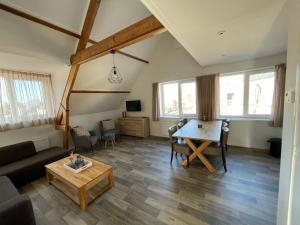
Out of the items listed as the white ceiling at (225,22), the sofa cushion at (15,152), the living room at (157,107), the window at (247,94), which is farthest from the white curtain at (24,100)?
the window at (247,94)

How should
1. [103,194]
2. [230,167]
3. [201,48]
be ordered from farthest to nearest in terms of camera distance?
[230,167] < [201,48] < [103,194]

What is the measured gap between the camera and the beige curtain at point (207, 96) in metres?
3.91

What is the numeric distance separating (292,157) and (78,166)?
2.76 meters

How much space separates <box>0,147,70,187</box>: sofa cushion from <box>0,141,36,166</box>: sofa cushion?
0.41ft

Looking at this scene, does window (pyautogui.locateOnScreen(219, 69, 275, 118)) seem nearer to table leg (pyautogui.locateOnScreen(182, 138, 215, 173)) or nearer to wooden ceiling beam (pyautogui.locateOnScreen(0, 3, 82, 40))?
table leg (pyautogui.locateOnScreen(182, 138, 215, 173))

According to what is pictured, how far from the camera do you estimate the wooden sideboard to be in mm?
5143

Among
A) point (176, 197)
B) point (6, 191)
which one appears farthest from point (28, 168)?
point (176, 197)

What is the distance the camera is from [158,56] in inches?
188

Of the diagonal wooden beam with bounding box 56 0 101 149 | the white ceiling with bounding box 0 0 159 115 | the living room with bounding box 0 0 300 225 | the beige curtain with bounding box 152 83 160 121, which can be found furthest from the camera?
the beige curtain with bounding box 152 83 160 121

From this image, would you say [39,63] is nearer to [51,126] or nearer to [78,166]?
[51,126]

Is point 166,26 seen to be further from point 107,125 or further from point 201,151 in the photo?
point 107,125

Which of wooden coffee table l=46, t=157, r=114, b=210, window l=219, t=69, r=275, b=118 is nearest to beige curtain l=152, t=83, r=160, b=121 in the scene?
window l=219, t=69, r=275, b=118

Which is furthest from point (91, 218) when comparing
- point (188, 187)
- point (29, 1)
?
point (29, 1)

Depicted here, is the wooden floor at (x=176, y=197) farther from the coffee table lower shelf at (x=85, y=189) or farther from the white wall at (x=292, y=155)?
the white wall at (x=292, y=155)
